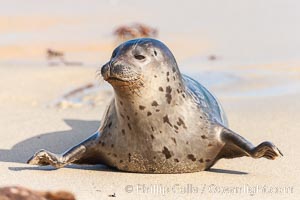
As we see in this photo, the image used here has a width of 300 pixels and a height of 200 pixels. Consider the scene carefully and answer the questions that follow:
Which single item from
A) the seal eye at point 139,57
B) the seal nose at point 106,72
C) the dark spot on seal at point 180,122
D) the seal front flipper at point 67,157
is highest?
the seal eye at point 139,57

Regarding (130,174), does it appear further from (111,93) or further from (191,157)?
(111,93)

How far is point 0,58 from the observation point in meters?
13.9

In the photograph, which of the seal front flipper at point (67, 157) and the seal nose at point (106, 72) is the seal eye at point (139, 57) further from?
the seal front flipper at point (67, 157)

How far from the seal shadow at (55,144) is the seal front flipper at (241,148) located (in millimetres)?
123

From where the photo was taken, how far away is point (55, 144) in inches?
238

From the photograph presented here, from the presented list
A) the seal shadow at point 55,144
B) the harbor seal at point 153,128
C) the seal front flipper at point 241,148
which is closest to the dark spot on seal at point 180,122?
the harbor seal at point 153,128

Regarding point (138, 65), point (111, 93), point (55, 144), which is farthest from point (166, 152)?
point (111, 93)

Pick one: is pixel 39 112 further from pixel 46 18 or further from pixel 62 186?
pixel 46 18

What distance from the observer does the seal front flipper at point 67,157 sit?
480cm

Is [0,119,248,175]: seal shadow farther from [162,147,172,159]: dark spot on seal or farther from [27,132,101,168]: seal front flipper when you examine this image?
[162,147,172,159]: dark spot on seal

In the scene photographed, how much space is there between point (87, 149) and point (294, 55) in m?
9.81

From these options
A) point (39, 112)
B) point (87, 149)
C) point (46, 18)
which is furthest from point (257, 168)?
point (46, 18)

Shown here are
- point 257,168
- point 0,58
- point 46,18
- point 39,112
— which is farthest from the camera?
point 46,18

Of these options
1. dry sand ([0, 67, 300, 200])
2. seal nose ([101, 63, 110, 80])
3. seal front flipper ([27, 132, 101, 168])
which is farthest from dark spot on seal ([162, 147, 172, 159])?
seal nose ([101, 63, 110, 80])
